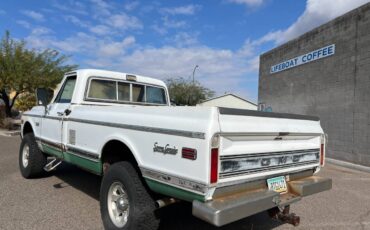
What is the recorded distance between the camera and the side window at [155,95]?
20.8ft

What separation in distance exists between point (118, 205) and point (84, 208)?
53.9 inches

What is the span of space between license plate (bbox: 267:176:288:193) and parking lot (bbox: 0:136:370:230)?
1.02 m

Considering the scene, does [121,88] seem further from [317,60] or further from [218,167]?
[317,60]

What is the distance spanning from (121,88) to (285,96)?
11.6m

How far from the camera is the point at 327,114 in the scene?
12852 mm

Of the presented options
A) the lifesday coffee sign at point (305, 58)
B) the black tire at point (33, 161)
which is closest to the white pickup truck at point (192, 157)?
the black tire at point (33, 161)

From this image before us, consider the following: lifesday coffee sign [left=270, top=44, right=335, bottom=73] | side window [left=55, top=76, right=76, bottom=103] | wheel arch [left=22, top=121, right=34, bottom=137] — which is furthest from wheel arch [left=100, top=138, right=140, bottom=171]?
lifesday coffee sign [left=270, top=44, right=335, bottom=73]

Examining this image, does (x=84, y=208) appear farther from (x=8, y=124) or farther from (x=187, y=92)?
(x=187, y=92)

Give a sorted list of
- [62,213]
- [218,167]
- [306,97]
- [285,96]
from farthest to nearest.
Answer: [285,96] → [306,97] → [62,213] → [218,167]

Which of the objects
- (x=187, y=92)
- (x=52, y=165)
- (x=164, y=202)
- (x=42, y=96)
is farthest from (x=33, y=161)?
(x=187, y=92)

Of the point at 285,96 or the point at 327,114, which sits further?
the point at 285,96

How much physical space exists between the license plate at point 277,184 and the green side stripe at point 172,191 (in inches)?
39.2

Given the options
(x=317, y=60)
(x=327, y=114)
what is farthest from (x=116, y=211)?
(x=317, y=60)

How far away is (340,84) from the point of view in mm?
12164
